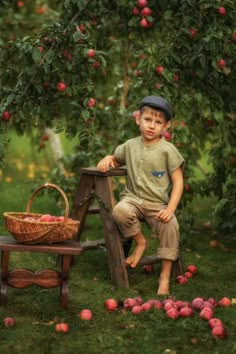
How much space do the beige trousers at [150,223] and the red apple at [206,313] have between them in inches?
29.6

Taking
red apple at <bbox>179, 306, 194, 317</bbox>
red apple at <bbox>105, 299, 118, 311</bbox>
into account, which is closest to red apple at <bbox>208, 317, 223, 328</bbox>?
red apple at <bbox>179, 306, 194, 317</bbox>

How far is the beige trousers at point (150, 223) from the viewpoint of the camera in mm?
5301

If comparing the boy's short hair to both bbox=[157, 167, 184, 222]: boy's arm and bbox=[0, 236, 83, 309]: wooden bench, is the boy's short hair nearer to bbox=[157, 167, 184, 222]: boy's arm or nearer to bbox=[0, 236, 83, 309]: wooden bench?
bbox=[157, 167, 184, 222]: boy's arm

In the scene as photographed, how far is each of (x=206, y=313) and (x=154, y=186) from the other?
1.14 meters

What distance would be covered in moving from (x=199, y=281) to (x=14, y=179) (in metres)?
5.27

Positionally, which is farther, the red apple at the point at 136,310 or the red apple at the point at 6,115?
the red apple at the point at 6,115

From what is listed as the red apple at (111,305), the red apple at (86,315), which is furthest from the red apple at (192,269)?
the red apple at (86,315)

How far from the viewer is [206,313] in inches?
179

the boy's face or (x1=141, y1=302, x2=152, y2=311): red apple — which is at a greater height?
the boy's face

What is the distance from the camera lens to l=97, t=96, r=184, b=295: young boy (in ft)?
17.4

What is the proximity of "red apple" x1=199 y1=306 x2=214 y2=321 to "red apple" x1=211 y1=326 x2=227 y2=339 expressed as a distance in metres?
0.18

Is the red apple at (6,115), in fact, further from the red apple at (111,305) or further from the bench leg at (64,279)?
the red apple at (111,305)

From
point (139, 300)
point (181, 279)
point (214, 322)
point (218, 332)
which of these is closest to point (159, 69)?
point (181, 279)

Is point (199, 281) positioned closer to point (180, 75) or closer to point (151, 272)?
point (151, 272)
